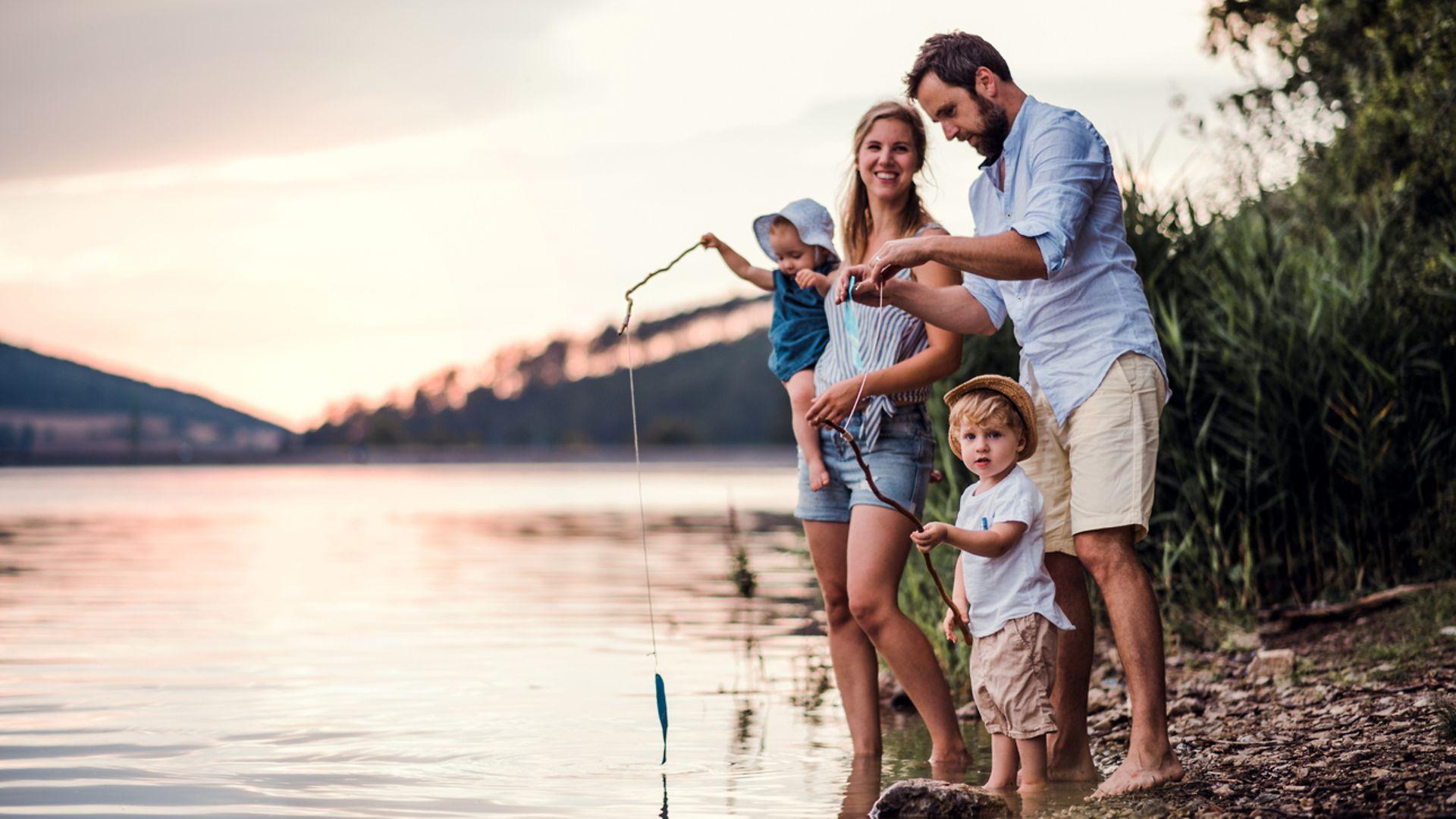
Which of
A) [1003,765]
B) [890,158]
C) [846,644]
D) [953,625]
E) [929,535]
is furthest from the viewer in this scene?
[846,644]

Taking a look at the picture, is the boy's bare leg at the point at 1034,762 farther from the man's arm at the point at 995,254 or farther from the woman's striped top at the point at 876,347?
the man's arm at the point at 995,254

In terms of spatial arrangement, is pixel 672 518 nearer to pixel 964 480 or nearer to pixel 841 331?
pixel 964 480

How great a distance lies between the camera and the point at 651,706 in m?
6.12

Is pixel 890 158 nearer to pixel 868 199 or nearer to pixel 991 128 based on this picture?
pixel 868 199

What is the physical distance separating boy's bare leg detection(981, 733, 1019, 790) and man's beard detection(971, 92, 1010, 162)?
1604mm

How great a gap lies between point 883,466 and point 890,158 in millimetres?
935

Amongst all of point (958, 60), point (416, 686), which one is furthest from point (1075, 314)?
point (416, 686)

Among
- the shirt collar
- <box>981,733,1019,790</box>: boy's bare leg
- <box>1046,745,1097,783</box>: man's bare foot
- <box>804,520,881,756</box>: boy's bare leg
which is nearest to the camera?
the shirt collar

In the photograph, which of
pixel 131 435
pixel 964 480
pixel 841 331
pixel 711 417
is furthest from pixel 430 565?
pixel 131 435

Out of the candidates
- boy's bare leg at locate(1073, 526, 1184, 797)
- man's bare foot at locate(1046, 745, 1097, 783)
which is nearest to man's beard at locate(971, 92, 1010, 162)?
boy's bare leg at locate(1073, 526, 1184, 797)

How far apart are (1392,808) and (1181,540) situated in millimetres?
4351

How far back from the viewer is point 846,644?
4676mm

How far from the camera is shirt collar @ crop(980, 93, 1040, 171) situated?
387cm

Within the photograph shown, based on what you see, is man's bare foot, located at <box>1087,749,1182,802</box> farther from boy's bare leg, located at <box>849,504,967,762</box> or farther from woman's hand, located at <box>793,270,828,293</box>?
woman's hand, located at <box>793,270,828,293</box>
